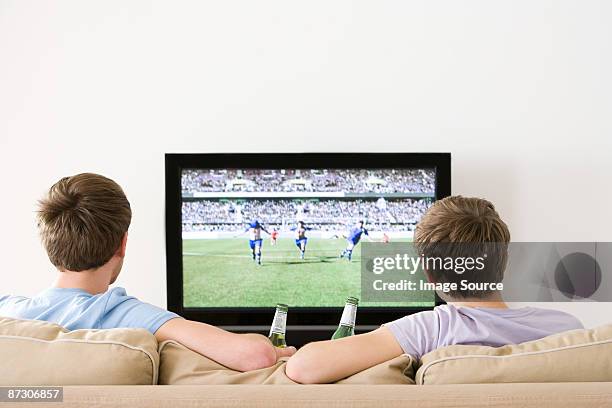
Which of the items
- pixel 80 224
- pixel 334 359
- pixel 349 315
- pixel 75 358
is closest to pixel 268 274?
pixel 349 315

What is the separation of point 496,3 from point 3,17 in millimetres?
2757

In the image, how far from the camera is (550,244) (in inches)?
172

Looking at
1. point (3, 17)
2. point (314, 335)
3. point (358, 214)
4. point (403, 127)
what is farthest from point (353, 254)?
point (3, 17)

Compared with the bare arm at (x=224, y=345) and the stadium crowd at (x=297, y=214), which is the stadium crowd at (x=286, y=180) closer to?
the stadium crowd at (x=297, y=214)

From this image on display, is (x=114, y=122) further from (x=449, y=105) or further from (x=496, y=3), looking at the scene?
(x=496, y=3)

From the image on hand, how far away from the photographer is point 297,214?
164 inches

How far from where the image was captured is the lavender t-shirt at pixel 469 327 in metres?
1.62

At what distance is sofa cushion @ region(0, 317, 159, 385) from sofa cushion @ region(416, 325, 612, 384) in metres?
0.51

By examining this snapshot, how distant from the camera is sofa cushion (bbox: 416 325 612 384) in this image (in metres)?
1.40

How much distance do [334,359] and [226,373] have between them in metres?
0.21

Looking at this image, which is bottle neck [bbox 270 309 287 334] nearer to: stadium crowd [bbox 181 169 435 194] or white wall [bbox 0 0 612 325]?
stadium crowd [bbox 181 169 435 194]

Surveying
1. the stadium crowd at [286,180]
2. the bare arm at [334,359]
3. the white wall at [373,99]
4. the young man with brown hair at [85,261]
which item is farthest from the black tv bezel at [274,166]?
the bare arm at [334,359]

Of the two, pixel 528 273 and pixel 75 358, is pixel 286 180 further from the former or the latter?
pixel 75 358

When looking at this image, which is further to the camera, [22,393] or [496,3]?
[496,3]
